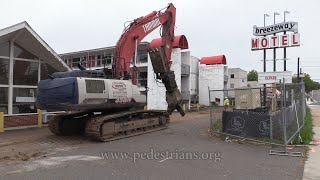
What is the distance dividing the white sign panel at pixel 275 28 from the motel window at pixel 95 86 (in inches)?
690

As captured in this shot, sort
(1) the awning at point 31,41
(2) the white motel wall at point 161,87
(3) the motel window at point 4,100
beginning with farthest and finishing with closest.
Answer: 1. (2) the white motel wall at point 161,87
2. (3) the motel window at point 4,100
3. (1) the awning at point 31,41

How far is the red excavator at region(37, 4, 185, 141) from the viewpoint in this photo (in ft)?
41.9

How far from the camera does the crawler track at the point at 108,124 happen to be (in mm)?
13102

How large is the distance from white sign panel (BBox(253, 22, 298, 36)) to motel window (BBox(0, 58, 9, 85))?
59.5 ft

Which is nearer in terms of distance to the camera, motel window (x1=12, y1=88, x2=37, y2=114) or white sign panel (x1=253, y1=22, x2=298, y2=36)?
motel window (x1=12, y1=88, x2=37, y2=114)

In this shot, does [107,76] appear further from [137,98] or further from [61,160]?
[61,160]

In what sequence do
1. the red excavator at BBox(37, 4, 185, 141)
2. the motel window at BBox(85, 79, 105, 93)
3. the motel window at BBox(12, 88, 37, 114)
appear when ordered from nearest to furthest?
the red excavator at BBox(37, 4, 185, 141) < the motel window at BBox(85, 79, 105, 93) < the motel window at BBox(12, 88, 37, 114)

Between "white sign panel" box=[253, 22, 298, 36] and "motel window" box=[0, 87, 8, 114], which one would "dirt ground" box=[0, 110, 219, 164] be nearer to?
"motel window" box=[0, 87, 8, 114]

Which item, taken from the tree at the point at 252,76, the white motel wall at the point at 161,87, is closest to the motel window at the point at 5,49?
the white motel wall at the point at 161,87

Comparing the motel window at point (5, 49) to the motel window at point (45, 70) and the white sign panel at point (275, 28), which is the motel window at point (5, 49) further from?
the white sign panel at point (275, 28)

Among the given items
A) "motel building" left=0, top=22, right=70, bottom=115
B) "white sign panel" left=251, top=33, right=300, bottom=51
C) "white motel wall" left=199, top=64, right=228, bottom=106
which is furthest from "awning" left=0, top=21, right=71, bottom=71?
"white motel wall" left=199, top=64, right=228, bottom=106

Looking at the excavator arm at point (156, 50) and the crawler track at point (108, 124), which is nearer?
the crawler track at point (108, 124)

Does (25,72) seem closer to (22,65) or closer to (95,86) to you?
(22,65)

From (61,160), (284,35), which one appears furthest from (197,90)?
(61,160)
